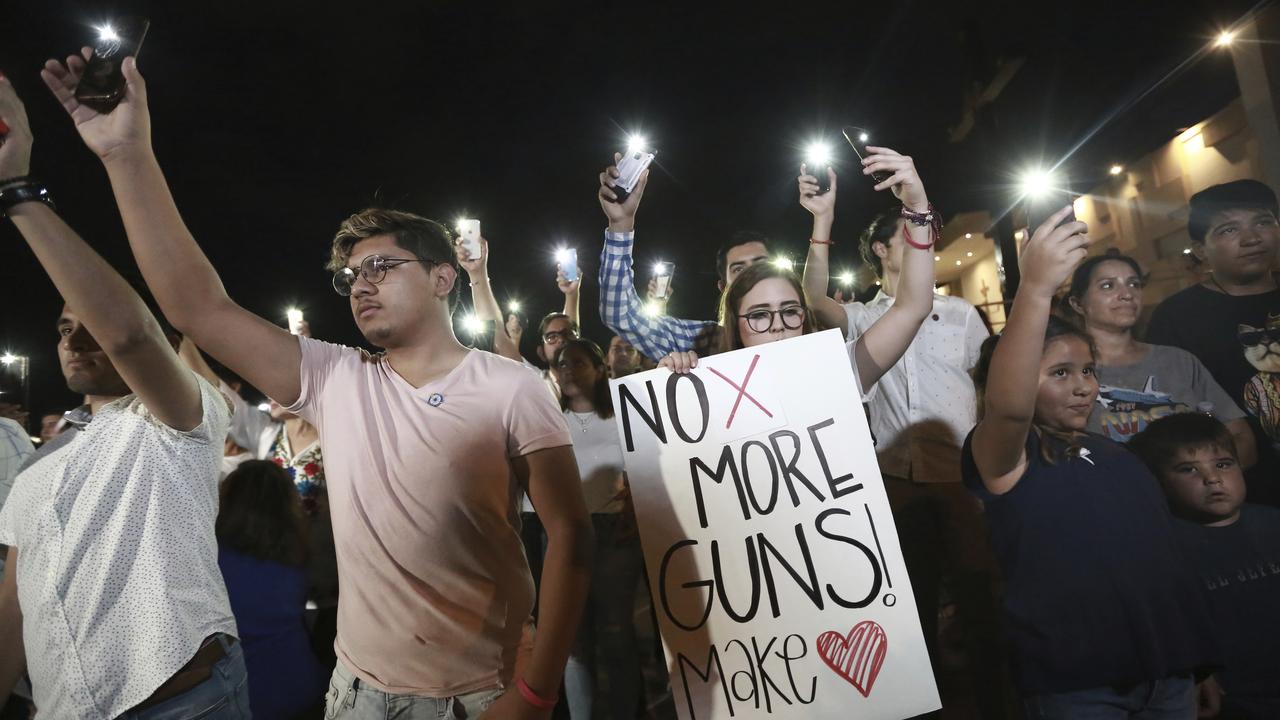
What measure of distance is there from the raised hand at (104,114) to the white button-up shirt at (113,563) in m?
0.83

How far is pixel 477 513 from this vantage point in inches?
67.9

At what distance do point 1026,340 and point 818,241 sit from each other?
116 cm

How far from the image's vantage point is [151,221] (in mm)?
1574

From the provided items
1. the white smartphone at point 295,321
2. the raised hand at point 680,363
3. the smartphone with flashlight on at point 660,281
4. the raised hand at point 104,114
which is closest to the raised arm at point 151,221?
the raised hand at point 104,114

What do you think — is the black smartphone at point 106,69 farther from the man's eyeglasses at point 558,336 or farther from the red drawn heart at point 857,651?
the man's eyeglasses at point 558,336

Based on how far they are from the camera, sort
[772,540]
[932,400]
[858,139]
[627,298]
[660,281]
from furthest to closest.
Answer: [660,281], [932,400], [627,298], [858,139], [772,540]

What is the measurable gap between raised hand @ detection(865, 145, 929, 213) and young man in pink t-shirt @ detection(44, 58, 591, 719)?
4.97ft

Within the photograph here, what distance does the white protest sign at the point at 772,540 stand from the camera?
2.00m

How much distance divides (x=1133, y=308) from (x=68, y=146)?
8849 mm

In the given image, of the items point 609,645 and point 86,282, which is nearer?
point 86,282

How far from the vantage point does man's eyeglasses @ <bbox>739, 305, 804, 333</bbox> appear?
2486 millimetres

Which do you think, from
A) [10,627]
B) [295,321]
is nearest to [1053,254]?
[10,627]

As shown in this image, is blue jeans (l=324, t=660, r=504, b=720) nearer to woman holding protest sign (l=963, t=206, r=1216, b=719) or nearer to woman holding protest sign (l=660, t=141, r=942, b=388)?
woman holding protest sign (l=660, t=141, r=942, b=388)

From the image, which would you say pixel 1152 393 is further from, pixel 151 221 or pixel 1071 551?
pixel 151 221
